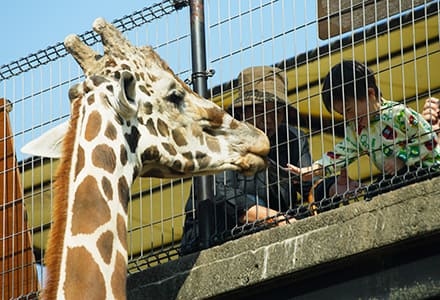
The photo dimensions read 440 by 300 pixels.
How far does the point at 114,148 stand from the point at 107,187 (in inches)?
10.3

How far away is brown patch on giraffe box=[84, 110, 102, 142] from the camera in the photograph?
892cm

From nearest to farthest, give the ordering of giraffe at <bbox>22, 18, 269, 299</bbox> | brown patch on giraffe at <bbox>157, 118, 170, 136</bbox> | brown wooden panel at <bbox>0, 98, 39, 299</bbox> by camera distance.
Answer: giraffe at <bbox>22, 18, 269, 299</bbox> → brown patch on giraffe at <bbox>157, 118, 170, 136</bbox> → brown wooden panel at <bbox>0, 98, 39, 299</bbox>

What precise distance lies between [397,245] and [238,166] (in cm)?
143

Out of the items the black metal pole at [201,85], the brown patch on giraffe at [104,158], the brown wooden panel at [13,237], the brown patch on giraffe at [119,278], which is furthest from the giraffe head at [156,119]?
the brown wooden panel at [13,237]

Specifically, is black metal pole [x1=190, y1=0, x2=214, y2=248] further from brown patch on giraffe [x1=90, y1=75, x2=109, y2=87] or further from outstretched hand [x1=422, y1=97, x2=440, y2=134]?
outstretched hand [x1=422, y1=97, x2=440, y2=134]

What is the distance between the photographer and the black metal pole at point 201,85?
9828 millimetres

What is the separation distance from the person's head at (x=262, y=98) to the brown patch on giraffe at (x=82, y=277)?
183cm

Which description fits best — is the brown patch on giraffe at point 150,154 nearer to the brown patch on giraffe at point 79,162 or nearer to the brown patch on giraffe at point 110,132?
the brown patch on giraffe at point 110,132

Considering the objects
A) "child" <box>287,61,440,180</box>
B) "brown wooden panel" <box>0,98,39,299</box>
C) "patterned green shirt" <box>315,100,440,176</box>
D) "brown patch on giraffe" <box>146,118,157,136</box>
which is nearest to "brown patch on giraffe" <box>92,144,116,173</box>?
"brown patch on giraffe" <box>146,118,157,136</box>

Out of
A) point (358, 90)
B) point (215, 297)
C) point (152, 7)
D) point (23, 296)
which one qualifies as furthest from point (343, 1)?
point (23, 296)

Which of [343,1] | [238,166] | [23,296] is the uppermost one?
[343,1]

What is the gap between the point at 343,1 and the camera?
9812mm

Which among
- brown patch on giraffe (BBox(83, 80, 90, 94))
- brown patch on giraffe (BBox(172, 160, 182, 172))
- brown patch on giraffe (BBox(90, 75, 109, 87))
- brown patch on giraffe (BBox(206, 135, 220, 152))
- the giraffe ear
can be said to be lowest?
brown patch on giraffe (BBox(172, 160, 182, 172))

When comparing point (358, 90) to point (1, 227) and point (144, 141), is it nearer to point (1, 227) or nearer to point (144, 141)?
point (144, 141)
